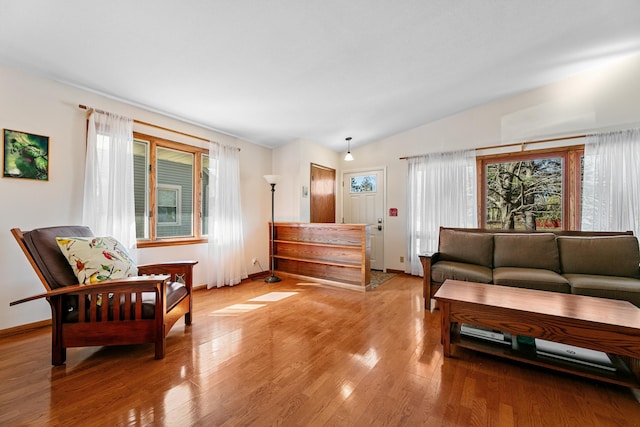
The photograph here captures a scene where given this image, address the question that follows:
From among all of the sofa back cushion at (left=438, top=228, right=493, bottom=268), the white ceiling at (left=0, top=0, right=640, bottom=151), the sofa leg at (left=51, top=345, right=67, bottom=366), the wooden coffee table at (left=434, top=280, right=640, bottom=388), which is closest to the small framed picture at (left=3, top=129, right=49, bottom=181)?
the white ceiling at (left=0, top=0, right=640, bottom=151)

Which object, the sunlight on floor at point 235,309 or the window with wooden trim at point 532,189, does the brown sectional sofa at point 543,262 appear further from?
the sunlight on floor at point 235,309

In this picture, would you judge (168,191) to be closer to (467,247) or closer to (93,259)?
(93,259)

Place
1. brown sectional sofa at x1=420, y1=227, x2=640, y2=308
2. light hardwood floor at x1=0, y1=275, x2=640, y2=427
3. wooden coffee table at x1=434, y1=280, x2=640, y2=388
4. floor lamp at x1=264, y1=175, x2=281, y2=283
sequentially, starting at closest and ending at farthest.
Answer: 1. light hardwood floor at x1=0, y1=275, x2=640, y2=427
2. wooden coffee table at x1=434, y1=280, x2=640, y2=388
3. brown sectional sofa at x1=420, y1=227, x2=640, y2=308
4. floor lamp at x1=264, y1=175, x2=281, y2=283

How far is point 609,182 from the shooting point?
10.5ft

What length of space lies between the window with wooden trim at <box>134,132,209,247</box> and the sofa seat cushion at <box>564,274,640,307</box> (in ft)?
14.6

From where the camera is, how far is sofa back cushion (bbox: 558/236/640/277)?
2.58 meters

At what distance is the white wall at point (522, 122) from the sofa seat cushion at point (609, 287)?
7.00ft

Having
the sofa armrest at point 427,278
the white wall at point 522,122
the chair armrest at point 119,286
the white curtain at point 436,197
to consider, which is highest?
the white wall at point 522,122

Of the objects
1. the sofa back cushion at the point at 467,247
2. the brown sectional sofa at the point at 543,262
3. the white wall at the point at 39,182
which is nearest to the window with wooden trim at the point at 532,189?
the brown sectional sofa at the point at 543,262

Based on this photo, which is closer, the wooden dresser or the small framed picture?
the small framed picture

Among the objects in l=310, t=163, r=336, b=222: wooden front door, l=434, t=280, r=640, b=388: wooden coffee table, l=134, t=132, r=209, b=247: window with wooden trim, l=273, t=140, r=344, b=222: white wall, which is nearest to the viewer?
l=434, t=280, r=640, b=388: wooden coffee table

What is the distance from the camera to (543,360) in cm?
173

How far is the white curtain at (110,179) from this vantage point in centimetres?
265

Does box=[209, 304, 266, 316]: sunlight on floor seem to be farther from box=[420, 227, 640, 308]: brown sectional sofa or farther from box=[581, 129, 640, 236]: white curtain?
box=[581, 129, 640, 236]: white curtain
